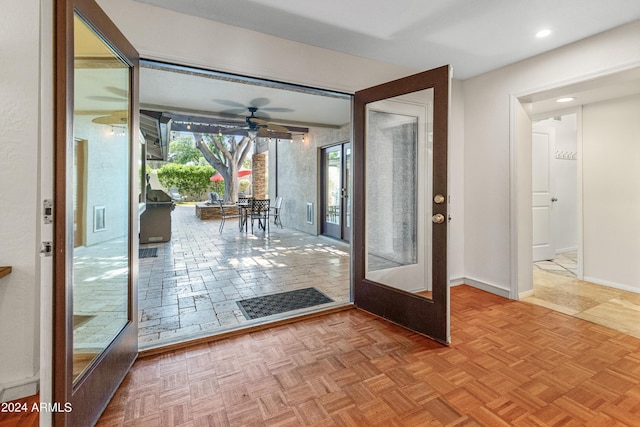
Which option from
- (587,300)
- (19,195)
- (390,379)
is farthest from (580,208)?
(19,195)

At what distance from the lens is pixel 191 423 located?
1.52 m

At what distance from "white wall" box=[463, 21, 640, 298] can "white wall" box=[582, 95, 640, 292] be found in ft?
3.75

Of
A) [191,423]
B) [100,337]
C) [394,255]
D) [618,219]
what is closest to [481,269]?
[394,255]

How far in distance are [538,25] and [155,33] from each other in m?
2.79

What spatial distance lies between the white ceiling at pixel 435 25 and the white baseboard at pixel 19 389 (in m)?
2.38

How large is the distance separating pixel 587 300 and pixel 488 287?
0.88 meters

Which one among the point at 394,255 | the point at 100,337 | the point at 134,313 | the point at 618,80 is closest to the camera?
the point at 100,337

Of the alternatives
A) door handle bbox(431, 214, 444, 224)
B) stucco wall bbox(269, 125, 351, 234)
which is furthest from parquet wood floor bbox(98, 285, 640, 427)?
stucco wall bbox(269, 125, 351, 234)

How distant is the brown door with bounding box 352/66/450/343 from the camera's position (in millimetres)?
2551

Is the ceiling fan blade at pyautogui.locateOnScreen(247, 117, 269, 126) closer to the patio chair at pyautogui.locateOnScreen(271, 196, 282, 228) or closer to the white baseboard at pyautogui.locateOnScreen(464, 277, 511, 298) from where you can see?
the patio chair at pyautogui.locateOnScreen(271, 196, 282, 228)

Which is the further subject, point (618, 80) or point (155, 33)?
point (618, 80)

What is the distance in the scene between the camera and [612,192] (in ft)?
11.9

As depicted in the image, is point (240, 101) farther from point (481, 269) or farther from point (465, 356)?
point (465, 356)

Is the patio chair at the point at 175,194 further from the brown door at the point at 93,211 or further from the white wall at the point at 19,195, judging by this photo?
the white wall at the point at 19,195
